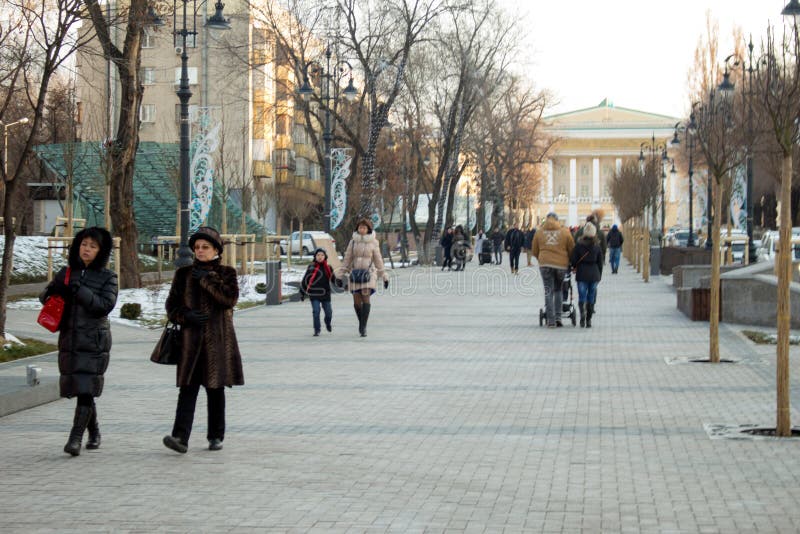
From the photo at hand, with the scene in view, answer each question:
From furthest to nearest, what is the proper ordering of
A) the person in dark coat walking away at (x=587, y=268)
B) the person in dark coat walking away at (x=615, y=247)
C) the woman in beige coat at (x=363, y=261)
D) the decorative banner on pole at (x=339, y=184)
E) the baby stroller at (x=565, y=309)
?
1. the person in dark coat walking away at (x=615, y=247)
2. the decorative banner on pole at (x=339, y=184)
3. the baby stroller at (x=565, y=309)
4. the person in dark coat walking away at (x=587, y=268)
5. the woman in beige coat at (x=363, y=261)

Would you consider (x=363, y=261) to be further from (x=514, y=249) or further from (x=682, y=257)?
(x=514, y=249)

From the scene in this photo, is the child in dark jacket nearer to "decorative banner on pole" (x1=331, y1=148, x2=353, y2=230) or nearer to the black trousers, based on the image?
the black trousers

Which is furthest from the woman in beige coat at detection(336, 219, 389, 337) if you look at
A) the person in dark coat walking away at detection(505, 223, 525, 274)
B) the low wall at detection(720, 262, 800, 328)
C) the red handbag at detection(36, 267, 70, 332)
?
the person in dark coat walking away at detection(505, 223, 525, 274)

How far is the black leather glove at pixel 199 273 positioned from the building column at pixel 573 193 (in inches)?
5449

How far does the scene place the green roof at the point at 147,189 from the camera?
40.2 m

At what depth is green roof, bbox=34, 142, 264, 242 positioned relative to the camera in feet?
132

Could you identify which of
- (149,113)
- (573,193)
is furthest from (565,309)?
(573,193)

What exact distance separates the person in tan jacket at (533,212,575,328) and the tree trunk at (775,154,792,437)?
33.9 ft

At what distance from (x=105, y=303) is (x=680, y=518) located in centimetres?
399

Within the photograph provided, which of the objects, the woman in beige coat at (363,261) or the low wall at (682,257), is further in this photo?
the low wall at (682,257)

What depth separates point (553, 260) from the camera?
67.1ft

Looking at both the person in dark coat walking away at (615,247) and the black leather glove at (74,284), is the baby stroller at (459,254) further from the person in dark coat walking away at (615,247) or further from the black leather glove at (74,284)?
the black leather glove at (74,284)

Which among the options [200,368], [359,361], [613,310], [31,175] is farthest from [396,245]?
[200,368]

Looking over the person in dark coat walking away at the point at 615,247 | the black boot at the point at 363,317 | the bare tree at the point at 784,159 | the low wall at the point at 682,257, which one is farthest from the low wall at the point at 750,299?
the person in dark coat walking away at the point at 615,247
